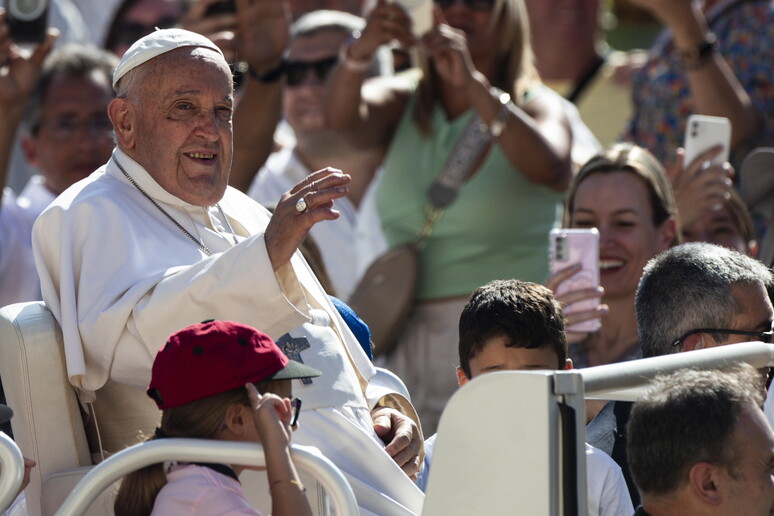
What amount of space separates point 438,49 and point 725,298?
2440 millimetres

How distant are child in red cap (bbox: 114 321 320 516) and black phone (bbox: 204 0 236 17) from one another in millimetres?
3316

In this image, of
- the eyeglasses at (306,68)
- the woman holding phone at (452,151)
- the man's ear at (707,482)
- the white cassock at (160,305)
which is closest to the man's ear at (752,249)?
the woman holding phone at (452,151)

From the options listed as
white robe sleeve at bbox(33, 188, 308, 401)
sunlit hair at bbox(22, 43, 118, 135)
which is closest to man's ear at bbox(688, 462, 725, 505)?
white robe sleeve at bbox(33, 188, 308, 401)

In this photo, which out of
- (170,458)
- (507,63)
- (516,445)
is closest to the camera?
(516,445)

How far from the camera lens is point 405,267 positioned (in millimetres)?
6293

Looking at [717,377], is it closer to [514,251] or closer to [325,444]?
[325,444]

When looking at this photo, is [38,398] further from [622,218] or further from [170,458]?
[622,218]

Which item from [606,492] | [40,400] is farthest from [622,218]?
[40,400]

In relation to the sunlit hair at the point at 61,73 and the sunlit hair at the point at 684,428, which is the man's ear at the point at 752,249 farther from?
the sunlit hair at the point at 61,73

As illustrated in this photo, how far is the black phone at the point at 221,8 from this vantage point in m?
6.32

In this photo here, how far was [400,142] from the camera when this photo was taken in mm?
6555

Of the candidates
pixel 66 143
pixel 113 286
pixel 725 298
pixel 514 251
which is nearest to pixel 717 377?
pixel 725 298

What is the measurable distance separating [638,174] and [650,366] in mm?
2735

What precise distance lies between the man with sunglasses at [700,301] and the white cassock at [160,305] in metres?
0.84
